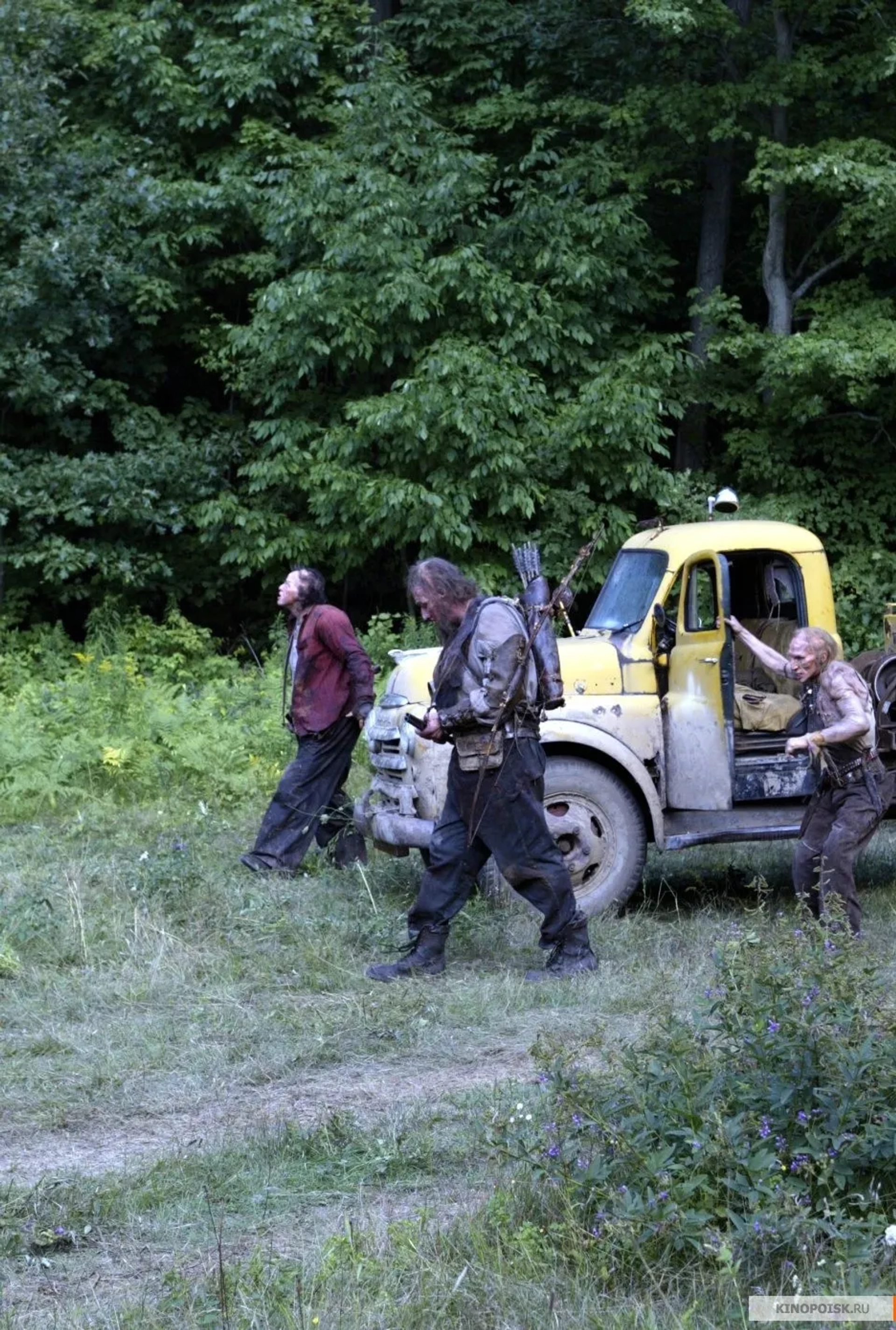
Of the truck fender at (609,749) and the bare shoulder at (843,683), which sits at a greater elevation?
the bare shoulder at (843,683)

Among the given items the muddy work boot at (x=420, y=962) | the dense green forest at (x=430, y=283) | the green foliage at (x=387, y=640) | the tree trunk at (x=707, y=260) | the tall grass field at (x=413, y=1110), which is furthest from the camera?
the tree trunk at (x=707, y=260)

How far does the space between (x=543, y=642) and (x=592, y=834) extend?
133cm

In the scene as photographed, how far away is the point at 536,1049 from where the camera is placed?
182 inches

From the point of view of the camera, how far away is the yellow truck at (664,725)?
8.40 metres

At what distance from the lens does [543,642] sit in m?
7.56

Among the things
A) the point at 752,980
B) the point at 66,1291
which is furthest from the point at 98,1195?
the point at 752,980

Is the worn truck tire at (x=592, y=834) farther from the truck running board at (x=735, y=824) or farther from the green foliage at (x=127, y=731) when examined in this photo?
the green foliage at (x=127, y=731)

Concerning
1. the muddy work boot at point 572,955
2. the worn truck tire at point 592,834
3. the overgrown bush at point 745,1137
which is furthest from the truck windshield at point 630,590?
the overgrown bush at point 745,1137

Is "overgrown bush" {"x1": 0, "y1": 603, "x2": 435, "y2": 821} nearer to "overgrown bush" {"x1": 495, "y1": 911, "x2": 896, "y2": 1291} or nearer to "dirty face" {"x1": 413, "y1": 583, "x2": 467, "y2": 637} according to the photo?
"dirty face" {"x1": 413, "y1": 583, "x2": 467, "y2": 637}

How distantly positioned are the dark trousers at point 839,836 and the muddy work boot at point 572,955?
99 centimetres

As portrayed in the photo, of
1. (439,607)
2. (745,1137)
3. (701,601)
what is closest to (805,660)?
(701,601)

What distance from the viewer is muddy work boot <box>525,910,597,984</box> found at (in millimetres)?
7125

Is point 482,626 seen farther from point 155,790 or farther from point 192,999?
point 155,790

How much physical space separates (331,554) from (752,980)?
44.4 feet
